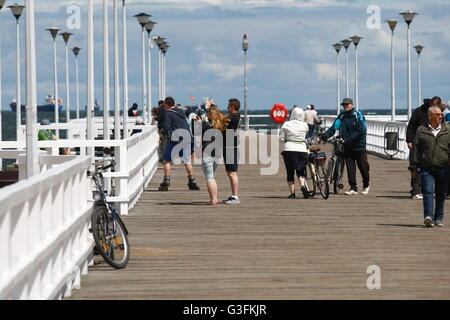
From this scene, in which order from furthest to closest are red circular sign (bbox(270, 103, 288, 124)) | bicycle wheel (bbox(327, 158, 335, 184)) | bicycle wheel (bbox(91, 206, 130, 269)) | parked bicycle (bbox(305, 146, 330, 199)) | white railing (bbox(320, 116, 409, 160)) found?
red circular sign (bbox(270, 103, 288, 124)), white railing (bbox(320, 116, 409, 160)), bicycle wheel (bbox(327, 158, 335, 184)), parked bicycle (bbox(305, 146, 330, 199)), bicycle wheel (bbox(91, 206, 130, 269))

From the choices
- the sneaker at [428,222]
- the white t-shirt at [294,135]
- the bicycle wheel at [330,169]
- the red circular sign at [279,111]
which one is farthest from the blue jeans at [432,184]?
the red circular sign at [279,111]

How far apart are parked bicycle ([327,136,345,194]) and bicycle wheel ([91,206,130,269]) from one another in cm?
1129

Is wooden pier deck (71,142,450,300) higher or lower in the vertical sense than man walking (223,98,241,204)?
lower

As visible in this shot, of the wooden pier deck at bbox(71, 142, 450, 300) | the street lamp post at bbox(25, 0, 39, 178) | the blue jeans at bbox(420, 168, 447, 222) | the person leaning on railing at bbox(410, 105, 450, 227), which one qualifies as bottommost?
the wooden pier deck at bbox(71, 142, 450, 300)

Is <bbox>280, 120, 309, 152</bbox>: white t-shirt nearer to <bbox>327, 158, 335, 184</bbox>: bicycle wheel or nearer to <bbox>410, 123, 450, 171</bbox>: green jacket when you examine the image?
<bbox>327, 158, 335, 184</bbox>: bicycle wheel

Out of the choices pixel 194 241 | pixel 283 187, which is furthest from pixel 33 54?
pixel 283 187

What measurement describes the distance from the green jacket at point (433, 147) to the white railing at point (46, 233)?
18.8ft

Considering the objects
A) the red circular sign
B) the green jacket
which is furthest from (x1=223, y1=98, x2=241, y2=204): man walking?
the red circular sign

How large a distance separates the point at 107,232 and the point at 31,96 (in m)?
1.57

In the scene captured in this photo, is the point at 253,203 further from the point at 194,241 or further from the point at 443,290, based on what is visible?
the point at 443,290

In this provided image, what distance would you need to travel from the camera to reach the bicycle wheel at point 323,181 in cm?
2386

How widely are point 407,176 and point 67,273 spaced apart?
69.5ft

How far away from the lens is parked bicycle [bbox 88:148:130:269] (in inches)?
517

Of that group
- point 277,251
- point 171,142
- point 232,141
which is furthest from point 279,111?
point 277,251
